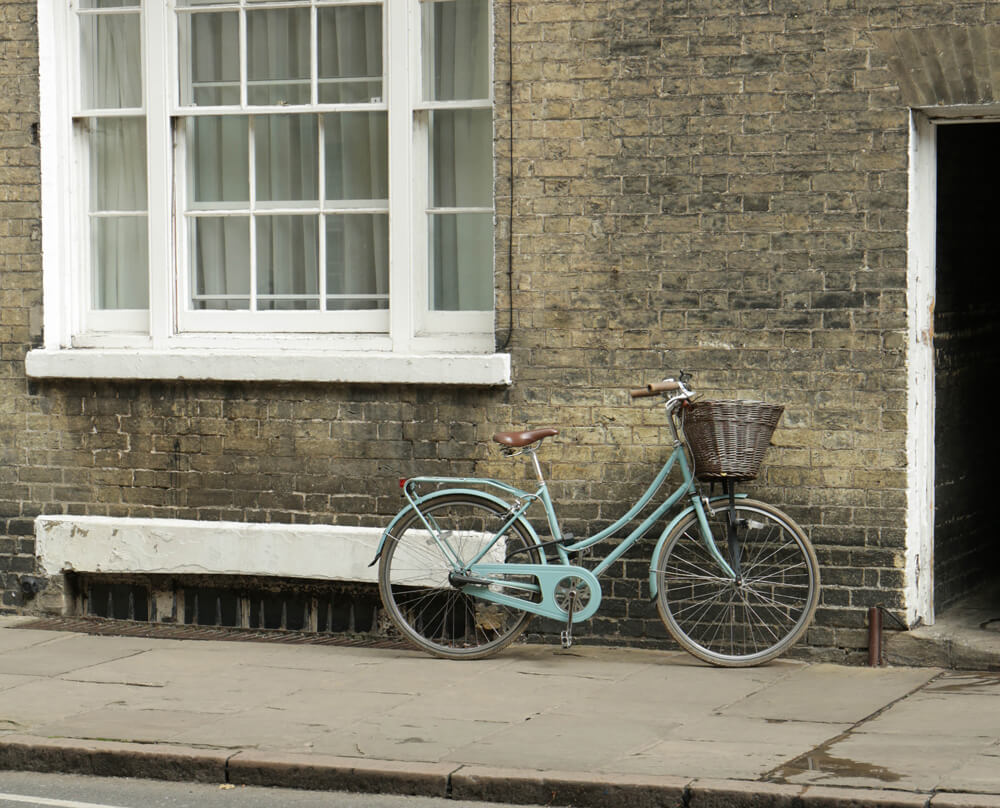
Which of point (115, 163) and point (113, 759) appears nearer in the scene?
point (113, 759)

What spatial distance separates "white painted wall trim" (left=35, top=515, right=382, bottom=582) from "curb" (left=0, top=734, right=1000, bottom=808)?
228 cm

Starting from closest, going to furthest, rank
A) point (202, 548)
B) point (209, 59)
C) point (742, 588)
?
point (742, 588)
point (202, 548)
point (209, 59)

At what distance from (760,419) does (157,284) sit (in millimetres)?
3540

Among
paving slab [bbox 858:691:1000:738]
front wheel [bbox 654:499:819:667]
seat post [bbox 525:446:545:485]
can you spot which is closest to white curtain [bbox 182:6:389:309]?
seat post [bbox 525:446:545:485]

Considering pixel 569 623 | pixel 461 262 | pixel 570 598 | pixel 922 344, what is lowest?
pixel 569 623

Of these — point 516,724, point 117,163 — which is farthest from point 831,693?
point 117,163

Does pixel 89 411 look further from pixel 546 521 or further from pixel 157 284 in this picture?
pixel 546 521

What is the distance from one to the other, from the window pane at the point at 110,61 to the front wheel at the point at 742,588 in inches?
160

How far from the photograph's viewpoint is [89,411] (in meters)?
9.11

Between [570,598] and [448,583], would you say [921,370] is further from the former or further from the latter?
[448,583]

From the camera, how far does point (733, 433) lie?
24.7 ft

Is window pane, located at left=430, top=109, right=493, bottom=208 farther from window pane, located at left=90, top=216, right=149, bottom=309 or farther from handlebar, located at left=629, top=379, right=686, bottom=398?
window pane, located at left=90, top=216, right=149, bottom=309

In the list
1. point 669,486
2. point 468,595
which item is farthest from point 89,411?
point 669,486

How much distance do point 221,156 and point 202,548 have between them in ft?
7.16
